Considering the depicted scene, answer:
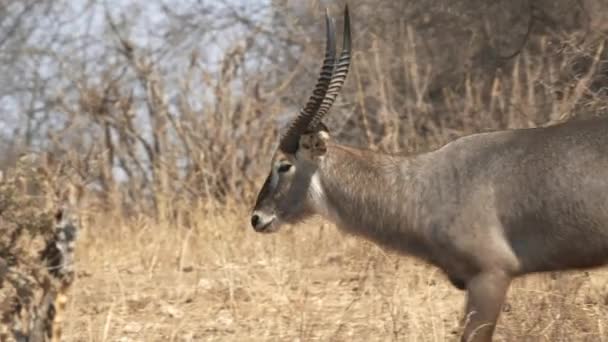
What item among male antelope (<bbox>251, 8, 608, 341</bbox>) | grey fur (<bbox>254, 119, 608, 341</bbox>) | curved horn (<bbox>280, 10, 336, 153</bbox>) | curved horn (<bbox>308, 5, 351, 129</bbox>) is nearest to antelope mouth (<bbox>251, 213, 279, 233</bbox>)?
male antelope (<bbox>251, 8, 608, 341</bbox>)

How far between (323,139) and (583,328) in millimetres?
1898

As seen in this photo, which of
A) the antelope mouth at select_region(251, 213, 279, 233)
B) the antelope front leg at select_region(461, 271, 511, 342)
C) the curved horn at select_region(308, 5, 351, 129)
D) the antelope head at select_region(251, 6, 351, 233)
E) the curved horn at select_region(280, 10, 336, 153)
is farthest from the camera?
the antelope mouth at select_region(251, 213, 279, 233)

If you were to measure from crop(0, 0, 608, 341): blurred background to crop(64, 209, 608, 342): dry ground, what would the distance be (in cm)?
3

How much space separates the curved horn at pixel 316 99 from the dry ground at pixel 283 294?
3.33ft

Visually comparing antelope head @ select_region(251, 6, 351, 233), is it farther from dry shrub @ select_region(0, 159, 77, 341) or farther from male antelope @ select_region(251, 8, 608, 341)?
dry shrub @ select_region(0, 159, 77, 341)

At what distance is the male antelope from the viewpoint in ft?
21.3

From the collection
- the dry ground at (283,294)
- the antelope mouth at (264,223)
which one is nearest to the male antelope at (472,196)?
the antelope mouth at (264,223)

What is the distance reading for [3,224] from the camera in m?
7.56

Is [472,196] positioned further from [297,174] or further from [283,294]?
[283,294]

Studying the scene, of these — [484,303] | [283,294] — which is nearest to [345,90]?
[283,294]

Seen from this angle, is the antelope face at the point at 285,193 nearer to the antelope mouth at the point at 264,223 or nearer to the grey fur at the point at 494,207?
the antelope mouth at the point at 264,223

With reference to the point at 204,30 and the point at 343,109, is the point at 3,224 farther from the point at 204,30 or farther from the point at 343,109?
the point at 204,30

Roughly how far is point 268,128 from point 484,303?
7.30m

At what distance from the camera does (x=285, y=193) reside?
300 inches
